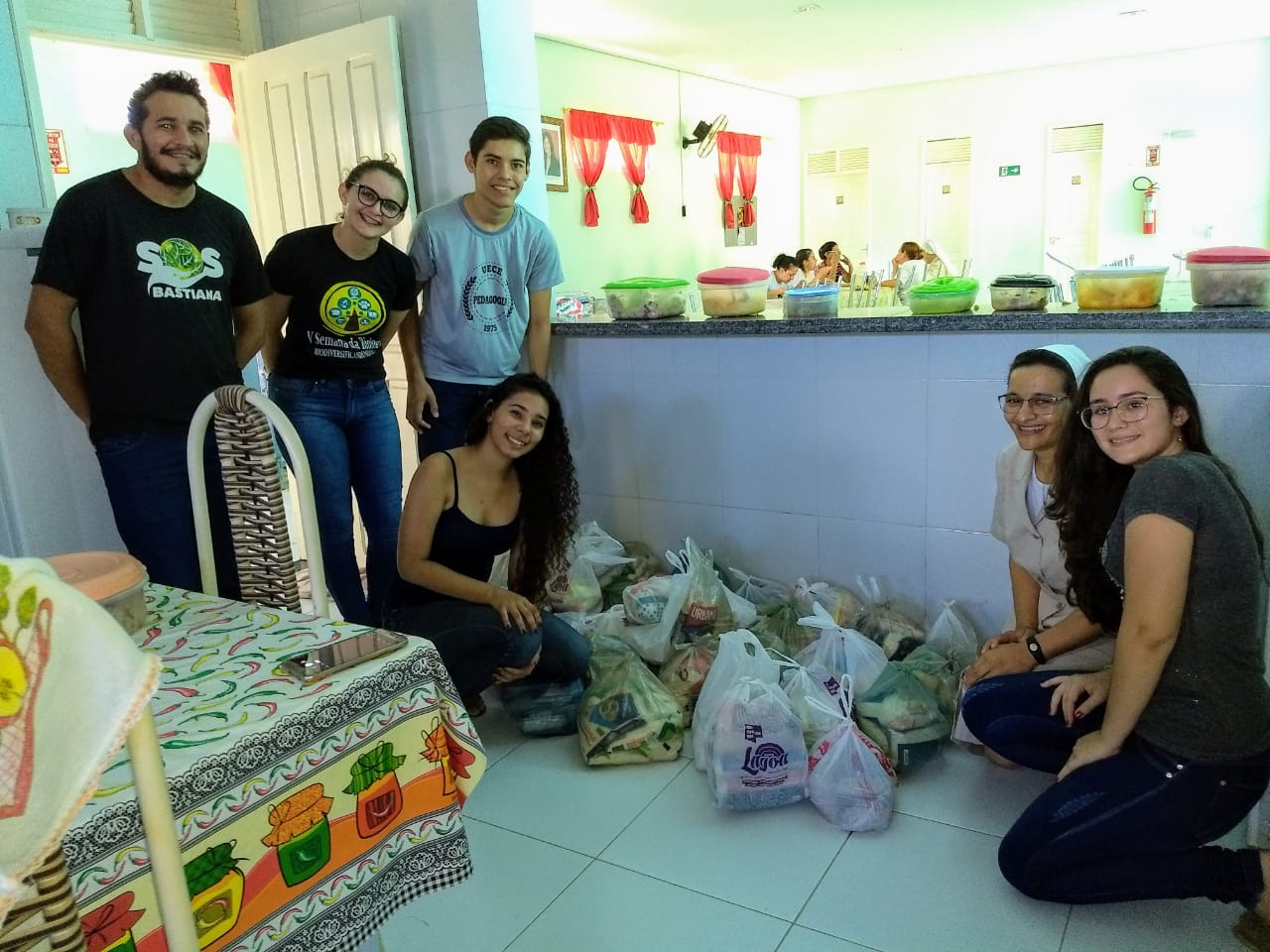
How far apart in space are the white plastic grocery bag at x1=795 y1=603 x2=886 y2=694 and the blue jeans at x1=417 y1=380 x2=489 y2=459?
→ 112 centimetres

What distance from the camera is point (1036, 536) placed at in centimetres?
189

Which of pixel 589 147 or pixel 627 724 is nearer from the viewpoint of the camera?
pixel 627 724

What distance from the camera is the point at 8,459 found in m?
2.14

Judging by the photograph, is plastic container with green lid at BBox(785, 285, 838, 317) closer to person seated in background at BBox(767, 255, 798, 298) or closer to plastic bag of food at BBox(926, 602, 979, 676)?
plastic bag of food at BBox(926, 602, 979, 676)

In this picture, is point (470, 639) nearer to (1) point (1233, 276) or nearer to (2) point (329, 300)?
(2) point (329, 300)

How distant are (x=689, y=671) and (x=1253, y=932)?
121 cm

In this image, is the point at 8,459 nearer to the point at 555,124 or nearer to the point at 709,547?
the point at 709,547

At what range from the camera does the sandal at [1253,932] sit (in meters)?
1.41

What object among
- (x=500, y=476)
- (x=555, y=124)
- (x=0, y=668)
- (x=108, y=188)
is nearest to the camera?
(x=0, y=668)

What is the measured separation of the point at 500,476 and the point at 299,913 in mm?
1254

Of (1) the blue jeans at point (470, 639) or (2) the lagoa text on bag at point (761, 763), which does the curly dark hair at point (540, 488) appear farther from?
(2) the lagoa text on bag at point (761, 763)

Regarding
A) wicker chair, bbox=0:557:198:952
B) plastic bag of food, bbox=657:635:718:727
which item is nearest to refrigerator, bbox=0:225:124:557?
plastic bag of food, bbox=657:635:718:727

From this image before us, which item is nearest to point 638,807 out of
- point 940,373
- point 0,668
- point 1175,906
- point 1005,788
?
point 1005,788

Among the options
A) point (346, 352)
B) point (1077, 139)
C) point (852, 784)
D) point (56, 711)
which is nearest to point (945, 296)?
point (852, 784)
